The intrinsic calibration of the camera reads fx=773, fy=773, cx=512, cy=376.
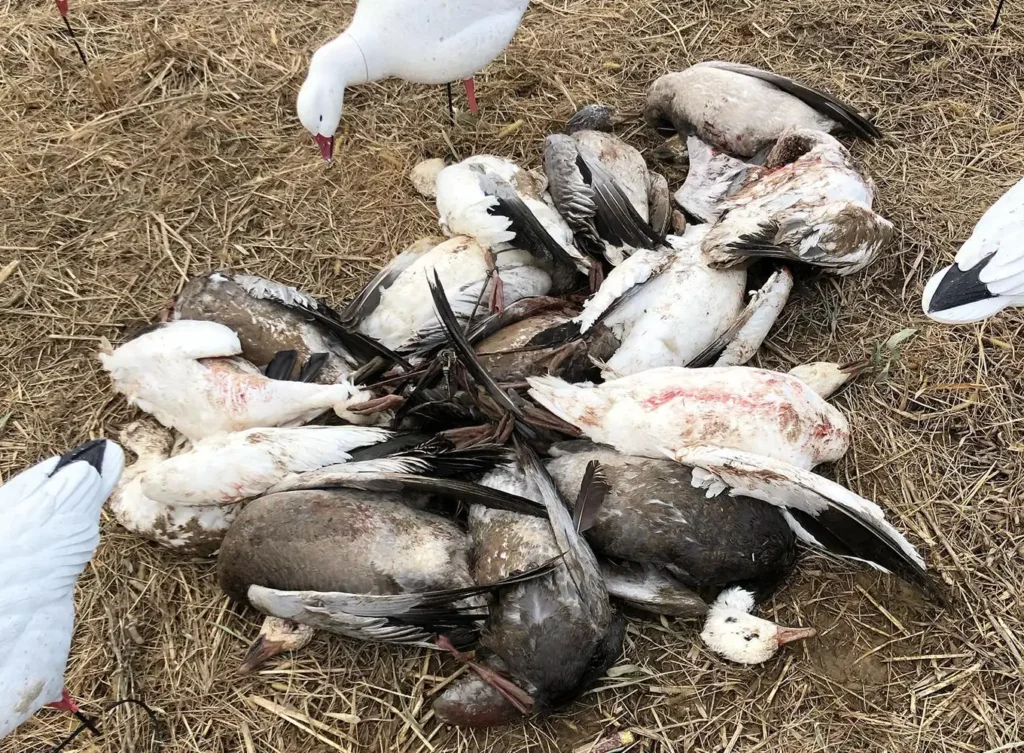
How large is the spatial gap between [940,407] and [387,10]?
2.36 m

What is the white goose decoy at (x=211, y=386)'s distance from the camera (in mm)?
2482

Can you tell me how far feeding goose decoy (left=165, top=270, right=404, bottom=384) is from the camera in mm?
2691

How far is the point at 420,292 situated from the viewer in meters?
2.72

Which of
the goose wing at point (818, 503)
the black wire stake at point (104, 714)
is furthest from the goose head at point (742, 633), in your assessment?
the black wire stake at point (104, 714)

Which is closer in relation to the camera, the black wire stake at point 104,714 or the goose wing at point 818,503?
the goose wing at point 818,503

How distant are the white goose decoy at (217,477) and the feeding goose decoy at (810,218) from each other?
1399 millimetres

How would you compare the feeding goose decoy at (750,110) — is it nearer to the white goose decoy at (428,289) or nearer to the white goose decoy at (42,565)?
the white goose decoy at (428,289)

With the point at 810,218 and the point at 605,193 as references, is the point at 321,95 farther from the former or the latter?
the point at 810,218

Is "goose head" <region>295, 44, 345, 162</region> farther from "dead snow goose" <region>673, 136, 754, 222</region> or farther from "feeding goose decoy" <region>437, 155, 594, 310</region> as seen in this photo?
"dead snow goose" <region>673, 136, 754, 222</region>

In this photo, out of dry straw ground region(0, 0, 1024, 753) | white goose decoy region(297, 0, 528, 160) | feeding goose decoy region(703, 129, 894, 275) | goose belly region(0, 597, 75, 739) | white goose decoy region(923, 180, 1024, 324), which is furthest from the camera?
white goose decoy region(297, 0, 528, 160)

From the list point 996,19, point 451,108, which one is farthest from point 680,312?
point 996,19

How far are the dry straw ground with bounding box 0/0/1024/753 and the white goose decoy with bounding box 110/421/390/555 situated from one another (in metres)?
0.17

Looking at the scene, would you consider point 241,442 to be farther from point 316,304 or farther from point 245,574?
point 316,304

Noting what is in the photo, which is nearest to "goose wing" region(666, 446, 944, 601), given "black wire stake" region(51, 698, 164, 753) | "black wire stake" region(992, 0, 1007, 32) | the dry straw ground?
the dry straw ground
